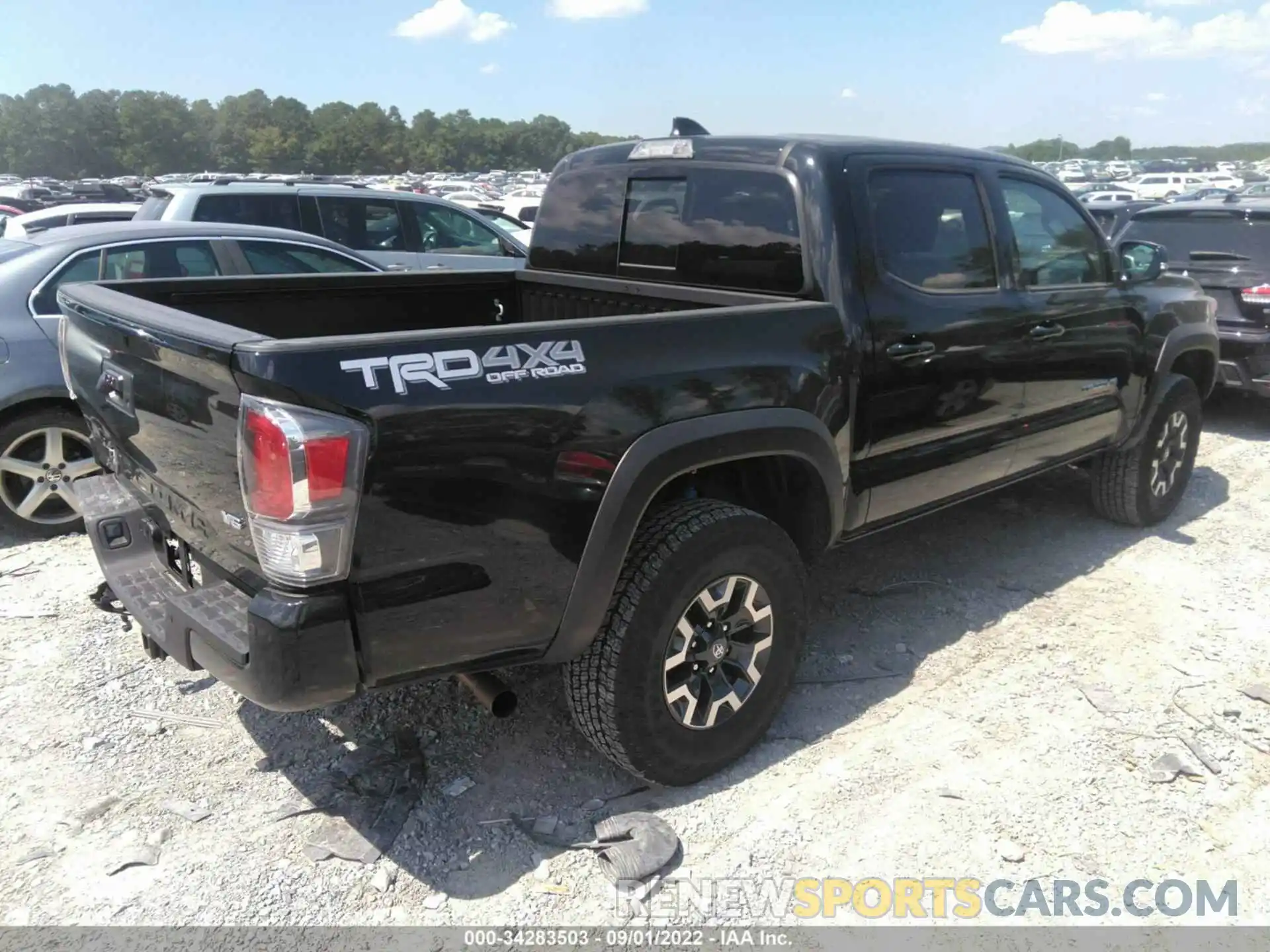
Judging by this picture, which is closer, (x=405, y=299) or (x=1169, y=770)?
(x=1169, y=770)

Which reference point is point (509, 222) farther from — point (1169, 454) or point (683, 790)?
point (683, 790)

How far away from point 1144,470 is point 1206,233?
3.84 metres

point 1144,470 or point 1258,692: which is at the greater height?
point 1144,470

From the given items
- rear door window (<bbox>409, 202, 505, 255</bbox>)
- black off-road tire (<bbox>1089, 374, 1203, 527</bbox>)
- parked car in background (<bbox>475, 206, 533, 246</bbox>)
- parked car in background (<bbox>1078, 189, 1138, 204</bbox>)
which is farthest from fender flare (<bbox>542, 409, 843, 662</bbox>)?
parked car in background (<bbox>1078, 189, 1138, 204</bbox>)

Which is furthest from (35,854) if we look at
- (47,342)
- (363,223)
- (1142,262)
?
(363,223)

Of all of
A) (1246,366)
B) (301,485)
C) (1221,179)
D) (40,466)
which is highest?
(1221,179)

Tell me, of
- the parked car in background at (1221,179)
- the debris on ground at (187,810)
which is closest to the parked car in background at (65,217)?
the debris on ground at (187,810)

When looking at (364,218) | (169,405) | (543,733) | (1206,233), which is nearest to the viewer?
(169,405)

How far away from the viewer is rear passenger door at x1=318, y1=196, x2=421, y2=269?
8977mm

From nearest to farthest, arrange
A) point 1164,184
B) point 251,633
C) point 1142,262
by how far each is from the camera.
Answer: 1. point 251,633
2. point 1142,262
3. point 1164,184

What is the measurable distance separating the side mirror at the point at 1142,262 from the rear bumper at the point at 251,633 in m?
4.31

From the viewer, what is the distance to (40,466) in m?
4.91

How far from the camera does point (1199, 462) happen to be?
6.71m

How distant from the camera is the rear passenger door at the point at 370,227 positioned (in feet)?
29.5
